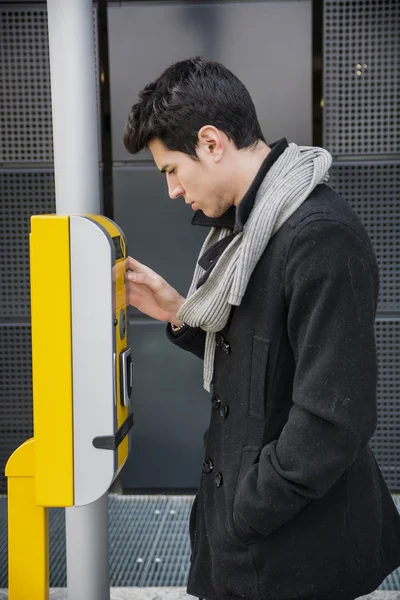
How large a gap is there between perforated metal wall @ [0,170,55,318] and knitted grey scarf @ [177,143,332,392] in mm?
2679

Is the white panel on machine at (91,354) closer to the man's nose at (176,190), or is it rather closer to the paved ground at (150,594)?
the man's nose at (176,190)

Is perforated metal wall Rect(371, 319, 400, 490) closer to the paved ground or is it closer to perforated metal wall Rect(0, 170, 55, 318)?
the paved ground

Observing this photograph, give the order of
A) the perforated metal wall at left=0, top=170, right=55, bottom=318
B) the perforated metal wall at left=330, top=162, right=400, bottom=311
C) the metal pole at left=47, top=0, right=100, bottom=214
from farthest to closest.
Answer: the perforated metal wall at left=0, top=170, right=55, bottom=318 < the perforated metal wall at left=330, top=162, right=400, bottom=311 < the metal pole at left=47, top=0, right=100, bottom=214

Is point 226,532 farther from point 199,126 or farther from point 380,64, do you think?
point 380,64

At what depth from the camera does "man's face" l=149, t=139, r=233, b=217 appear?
1707 mm

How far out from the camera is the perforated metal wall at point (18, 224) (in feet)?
14.0

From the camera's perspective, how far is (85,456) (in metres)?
1.84

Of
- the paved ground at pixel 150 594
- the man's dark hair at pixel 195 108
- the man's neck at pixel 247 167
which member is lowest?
the paved ground at pixel 150 594

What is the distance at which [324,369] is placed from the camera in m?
1.47

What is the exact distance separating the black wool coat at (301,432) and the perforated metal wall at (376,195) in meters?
2.55

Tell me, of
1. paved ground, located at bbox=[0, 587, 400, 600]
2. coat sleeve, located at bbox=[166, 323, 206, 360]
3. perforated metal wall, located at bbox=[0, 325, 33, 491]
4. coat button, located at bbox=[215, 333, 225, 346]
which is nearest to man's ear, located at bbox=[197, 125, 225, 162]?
coat button, located at bbox=[215, 333, 225, 346]

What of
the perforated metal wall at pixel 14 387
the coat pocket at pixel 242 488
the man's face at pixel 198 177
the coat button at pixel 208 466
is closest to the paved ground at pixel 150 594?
the perforated metal wall at pixel 14 387

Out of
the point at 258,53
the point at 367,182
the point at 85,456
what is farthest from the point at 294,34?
the point at 85,456

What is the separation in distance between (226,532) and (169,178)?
0.76 meters
